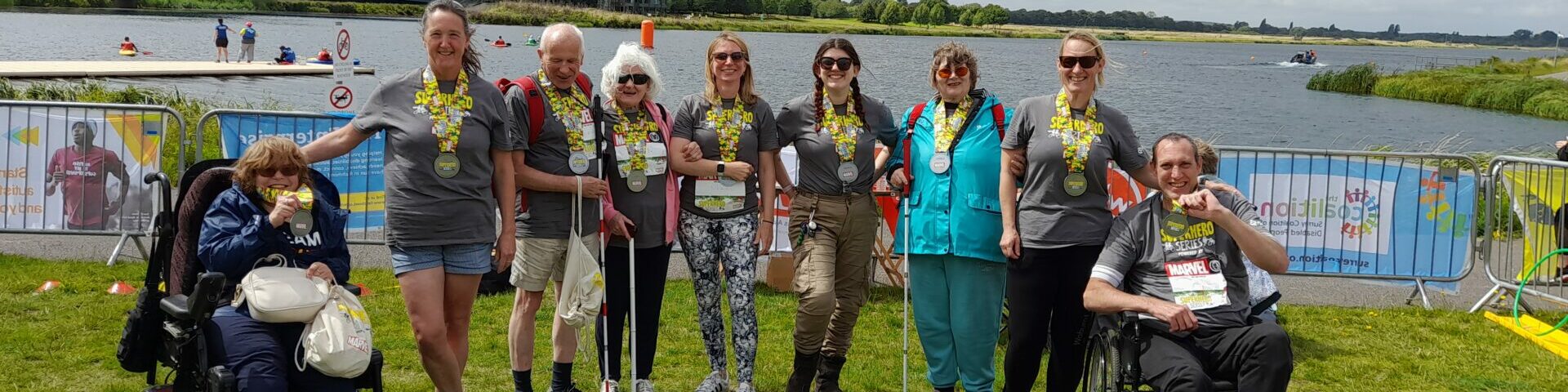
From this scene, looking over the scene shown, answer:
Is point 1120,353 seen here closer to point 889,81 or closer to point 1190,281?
point 1190,281

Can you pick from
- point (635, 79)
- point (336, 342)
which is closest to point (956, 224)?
point (635, 79)

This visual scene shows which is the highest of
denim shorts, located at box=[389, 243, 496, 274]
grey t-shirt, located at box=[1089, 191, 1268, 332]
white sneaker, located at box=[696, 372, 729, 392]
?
grey t-shirt, located at box=[1089, 191, 1268, 332]

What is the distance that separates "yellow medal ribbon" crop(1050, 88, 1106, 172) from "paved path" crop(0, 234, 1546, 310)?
3739 mm

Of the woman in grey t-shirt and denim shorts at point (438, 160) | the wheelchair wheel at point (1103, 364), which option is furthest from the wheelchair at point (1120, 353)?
the woman in grey t-shirt and denim shorts at point (438, 160)

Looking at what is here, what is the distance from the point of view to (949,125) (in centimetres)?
473

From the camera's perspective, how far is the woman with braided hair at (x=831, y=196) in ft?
15.9

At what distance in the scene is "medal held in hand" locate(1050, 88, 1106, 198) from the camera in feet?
14.7

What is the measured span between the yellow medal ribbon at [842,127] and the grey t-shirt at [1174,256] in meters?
1.09

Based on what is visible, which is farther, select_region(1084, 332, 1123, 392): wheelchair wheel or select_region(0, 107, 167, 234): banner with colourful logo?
select_region(0, 107, 167, 234): banner with colourful logo

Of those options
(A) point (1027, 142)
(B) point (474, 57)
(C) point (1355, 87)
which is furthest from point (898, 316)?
(C) point (1355, 87)

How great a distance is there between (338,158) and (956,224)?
197 inches

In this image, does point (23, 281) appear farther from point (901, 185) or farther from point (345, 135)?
point (901, 185)

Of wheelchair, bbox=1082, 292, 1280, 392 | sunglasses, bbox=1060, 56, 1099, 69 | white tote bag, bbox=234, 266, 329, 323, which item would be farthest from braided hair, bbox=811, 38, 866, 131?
white tote bag, bbox=234, 266, 329, 323

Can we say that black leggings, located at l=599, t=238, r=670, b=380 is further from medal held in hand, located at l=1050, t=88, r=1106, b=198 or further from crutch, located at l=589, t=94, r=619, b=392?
medal held in hand, located at l=1050, t=88, r=1106, b=198
